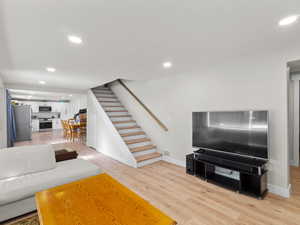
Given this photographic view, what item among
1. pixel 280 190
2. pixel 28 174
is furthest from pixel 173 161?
pixel 28 174

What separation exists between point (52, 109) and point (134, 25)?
1246cm

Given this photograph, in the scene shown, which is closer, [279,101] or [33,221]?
[33,221]

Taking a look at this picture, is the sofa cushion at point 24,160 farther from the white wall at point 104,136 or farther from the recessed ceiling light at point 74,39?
the recessed ceiling light at point 74,39

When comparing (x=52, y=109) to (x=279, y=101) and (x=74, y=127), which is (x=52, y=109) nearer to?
(x=74, y=127)

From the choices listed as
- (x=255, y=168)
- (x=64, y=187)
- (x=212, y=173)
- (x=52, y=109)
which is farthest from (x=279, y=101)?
(x=52, y=109)

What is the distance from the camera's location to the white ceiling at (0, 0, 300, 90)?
1288 millimetres

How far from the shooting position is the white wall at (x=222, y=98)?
2.33 meters

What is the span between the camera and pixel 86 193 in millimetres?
1648

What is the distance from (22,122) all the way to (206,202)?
890 centimetres

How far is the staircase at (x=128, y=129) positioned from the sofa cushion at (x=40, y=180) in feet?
4.98

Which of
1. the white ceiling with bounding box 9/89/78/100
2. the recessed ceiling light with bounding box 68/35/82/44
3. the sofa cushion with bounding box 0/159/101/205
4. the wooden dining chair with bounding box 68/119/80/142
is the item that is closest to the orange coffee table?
the sofa cushion with bounding box 0/159/101/205

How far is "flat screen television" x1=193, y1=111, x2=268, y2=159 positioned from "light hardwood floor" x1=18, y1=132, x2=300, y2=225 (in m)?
0.69

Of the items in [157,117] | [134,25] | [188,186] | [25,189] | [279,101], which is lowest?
[188,186]

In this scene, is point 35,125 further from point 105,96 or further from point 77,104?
point 105,96
